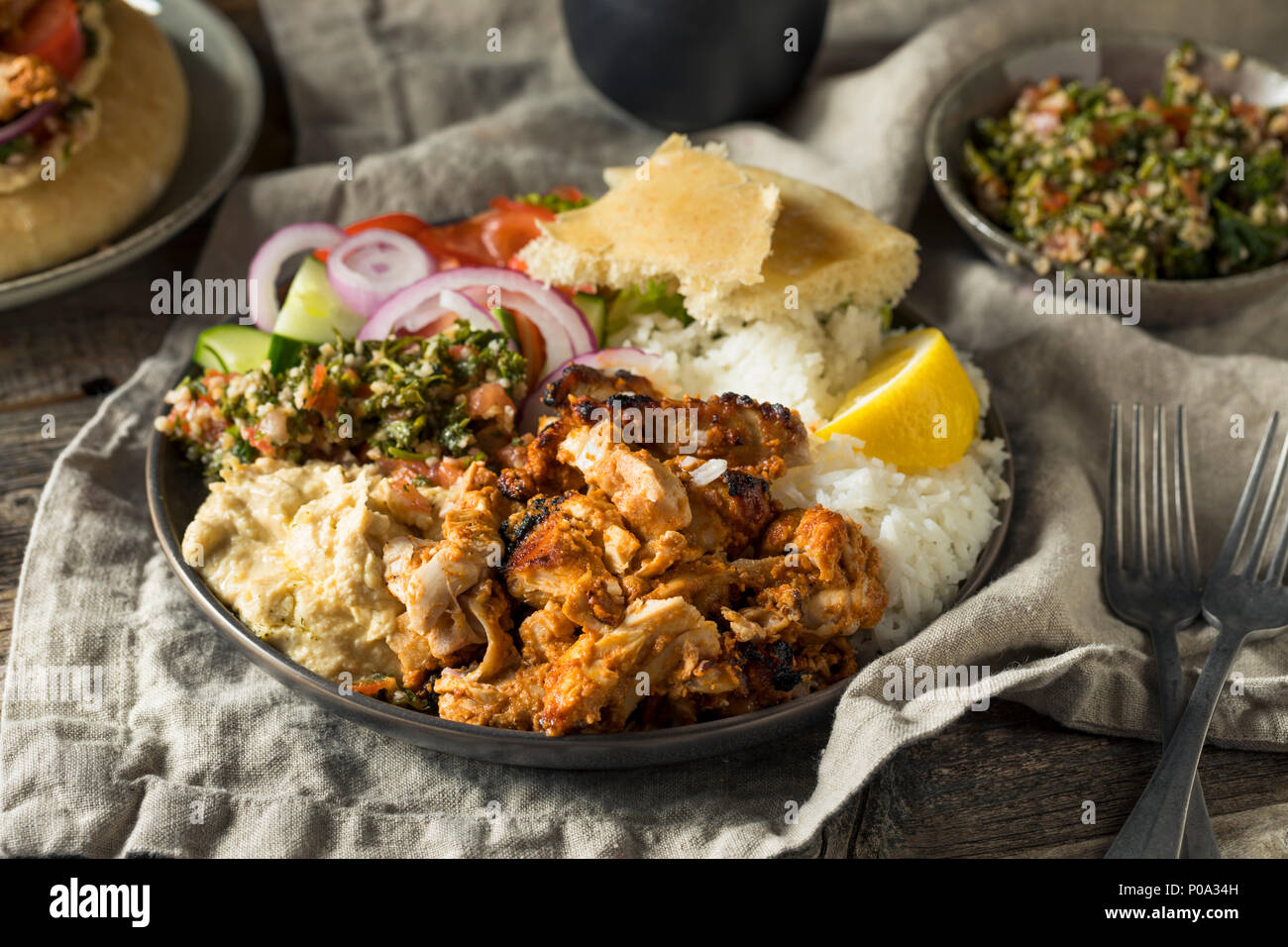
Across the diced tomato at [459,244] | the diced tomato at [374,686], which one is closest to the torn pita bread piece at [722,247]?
the diced tomato at [459,244]

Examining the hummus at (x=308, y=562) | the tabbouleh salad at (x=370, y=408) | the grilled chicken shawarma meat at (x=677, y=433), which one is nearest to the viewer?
the hummus at (x=308, y=562)

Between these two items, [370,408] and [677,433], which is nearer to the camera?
[677,433]

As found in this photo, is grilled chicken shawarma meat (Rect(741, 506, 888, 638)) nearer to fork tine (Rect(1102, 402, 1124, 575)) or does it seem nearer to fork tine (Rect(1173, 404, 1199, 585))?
fork tine (Rect(1102, 402, 1124, 575))

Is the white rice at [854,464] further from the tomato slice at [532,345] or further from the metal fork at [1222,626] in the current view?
the metal fork at [1222,626]

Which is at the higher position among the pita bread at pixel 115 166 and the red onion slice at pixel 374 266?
the pita bread at pixel 115 166

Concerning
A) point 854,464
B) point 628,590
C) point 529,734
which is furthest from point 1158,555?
point 529,734

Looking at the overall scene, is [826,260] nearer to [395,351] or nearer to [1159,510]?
[1159,510]
